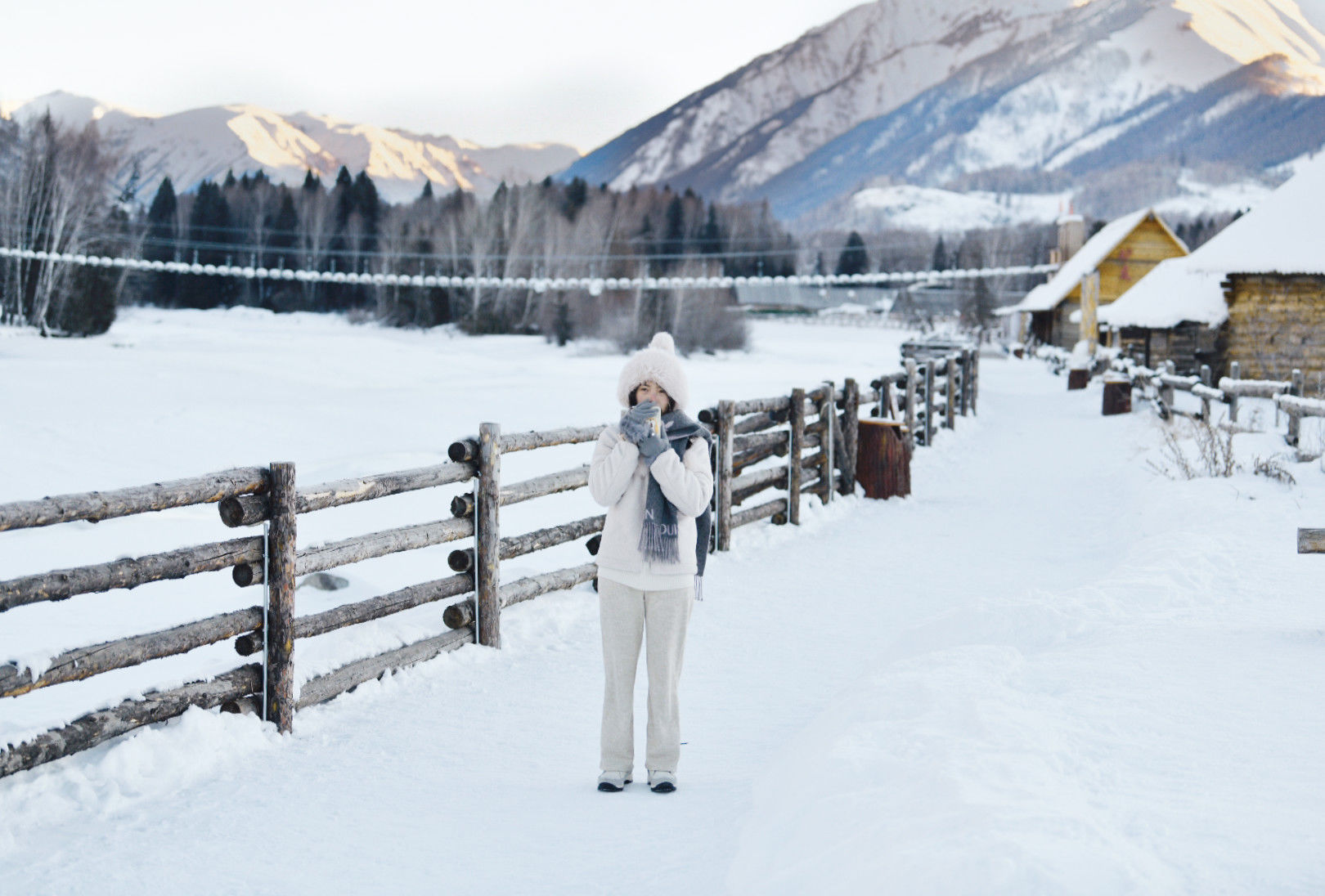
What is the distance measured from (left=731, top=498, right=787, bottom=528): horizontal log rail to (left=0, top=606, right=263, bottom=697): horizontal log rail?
5.40m

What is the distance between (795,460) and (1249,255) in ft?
51.9

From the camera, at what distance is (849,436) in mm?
12477

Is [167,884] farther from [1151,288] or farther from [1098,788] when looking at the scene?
[1151,288]

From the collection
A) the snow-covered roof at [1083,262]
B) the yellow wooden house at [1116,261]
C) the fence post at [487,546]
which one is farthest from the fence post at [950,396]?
the yellow wooden house at [1116,261]

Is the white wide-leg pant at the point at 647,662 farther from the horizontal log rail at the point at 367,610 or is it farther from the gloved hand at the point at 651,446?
the horizontal log rail at the point at 367,610

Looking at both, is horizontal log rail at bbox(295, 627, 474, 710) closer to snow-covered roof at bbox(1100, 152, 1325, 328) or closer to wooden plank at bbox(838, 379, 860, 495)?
wooden plank at bbox(838, 379, 860, 495)

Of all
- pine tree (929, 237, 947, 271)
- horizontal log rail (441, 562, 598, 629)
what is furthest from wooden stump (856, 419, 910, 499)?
pine tree (929, 237, 947, 271)

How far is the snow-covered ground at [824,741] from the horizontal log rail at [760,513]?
0.19 m

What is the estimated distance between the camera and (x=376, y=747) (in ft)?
16.5

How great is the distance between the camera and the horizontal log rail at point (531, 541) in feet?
21.4

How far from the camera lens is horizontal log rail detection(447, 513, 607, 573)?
6523 mm

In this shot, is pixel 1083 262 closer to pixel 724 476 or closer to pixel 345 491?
pixel 724 476

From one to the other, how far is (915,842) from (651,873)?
964 mm

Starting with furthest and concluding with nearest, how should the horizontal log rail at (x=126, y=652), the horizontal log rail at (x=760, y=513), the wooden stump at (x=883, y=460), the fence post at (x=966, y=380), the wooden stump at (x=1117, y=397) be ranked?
the fence post at (x=966, y=380) < the wooden stump at (x=1117, y=397) < the wooden stump at (x=883, y=460) < the horizontal log rail at (x=760, y=513) < the horizontal log rail at (x=126, y=652)
